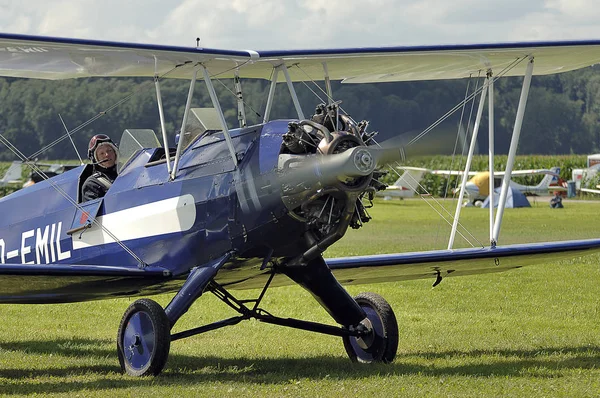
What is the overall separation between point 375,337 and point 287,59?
2633 mm

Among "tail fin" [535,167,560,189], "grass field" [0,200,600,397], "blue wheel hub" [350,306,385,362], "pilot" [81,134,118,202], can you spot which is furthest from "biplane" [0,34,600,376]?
"tail fin" [535,167,560,189]

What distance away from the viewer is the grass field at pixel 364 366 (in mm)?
7801

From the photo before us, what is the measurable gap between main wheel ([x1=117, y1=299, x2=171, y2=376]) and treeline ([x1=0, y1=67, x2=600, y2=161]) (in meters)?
1.95

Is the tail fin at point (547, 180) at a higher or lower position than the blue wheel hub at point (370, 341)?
lower

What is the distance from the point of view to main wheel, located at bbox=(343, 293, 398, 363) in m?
9.09

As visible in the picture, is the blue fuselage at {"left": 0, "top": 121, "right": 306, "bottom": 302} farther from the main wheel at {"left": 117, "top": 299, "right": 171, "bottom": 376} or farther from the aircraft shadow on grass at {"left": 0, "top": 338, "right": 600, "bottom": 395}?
the aircraft shadow on grass at {"left": 0, "top": 338, "right": 600, "bottom": 395}

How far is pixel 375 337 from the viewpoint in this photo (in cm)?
920

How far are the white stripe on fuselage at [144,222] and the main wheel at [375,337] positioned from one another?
192 cm

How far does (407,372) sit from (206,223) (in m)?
2.10

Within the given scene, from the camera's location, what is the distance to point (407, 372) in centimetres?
845

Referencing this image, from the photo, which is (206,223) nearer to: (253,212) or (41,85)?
(253,212)

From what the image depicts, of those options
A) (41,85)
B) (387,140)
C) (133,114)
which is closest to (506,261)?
(387,140)

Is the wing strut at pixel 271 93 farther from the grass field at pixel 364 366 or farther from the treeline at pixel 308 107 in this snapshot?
the grass field at pixel 364 366

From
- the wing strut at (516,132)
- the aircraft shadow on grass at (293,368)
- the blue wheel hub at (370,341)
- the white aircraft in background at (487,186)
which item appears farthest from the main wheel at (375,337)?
the white aircraft in background at (487,186)
